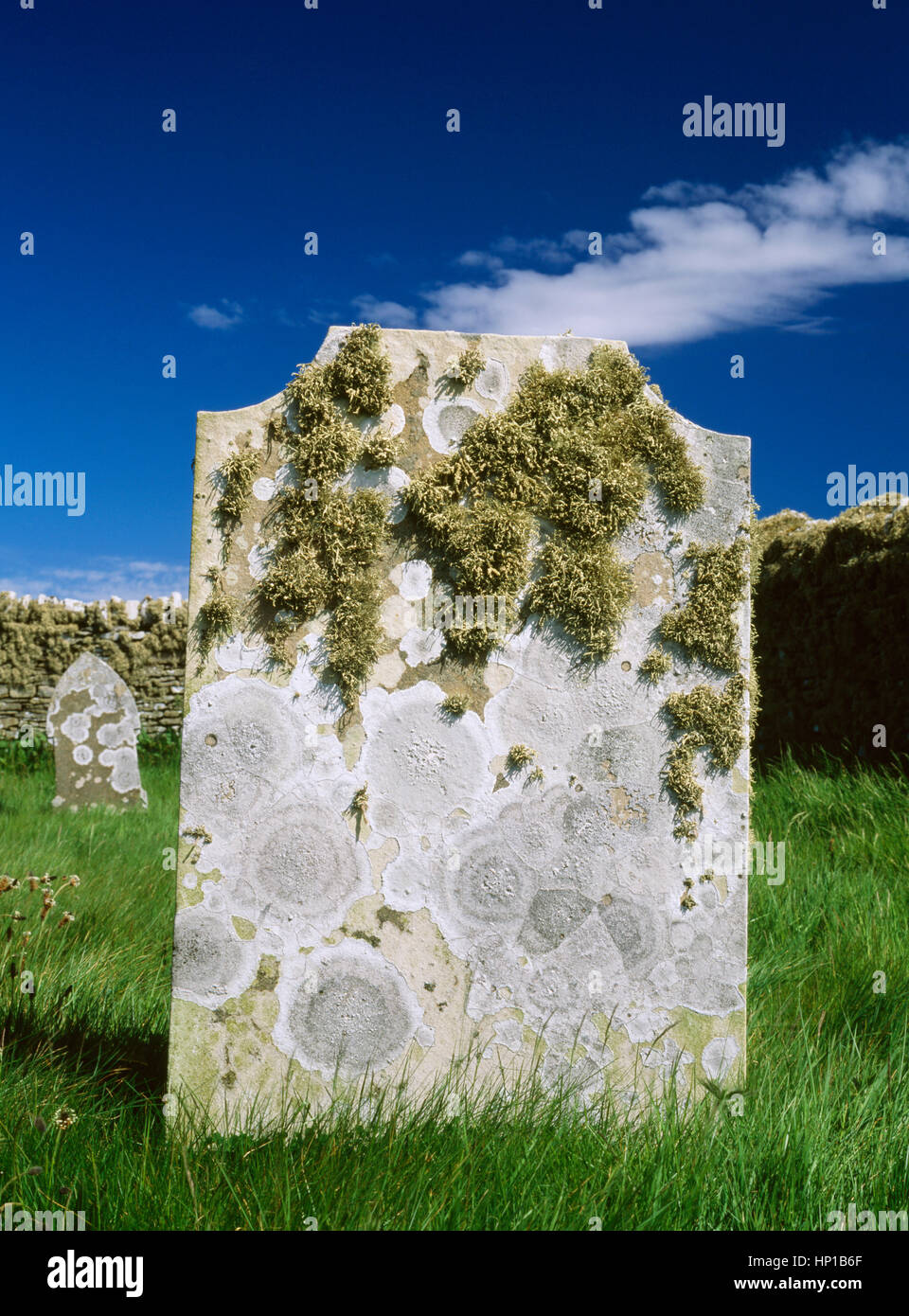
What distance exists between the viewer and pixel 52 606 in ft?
41.7

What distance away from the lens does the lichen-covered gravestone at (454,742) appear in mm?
2580

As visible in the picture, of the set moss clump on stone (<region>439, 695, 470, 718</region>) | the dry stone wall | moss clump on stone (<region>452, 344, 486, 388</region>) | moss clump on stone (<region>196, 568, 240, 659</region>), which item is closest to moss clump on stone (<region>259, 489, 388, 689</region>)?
moss clump on stone (<region>196, 568, 240, 659</region>)

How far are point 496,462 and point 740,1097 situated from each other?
6.61 feet

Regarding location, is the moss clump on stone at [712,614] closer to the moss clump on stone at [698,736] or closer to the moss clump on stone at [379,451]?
the moss clump on stone at [698,736]

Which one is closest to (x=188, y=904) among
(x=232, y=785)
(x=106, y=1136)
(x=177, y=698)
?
(x=232, y=785)

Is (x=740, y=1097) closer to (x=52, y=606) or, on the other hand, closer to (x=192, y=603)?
(x=192, y=603)

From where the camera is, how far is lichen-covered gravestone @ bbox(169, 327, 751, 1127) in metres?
2.58

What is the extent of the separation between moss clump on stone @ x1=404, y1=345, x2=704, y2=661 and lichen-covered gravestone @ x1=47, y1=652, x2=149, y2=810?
21.7ft

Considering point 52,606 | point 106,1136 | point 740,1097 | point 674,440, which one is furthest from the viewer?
point 52,606

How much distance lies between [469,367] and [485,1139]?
2.19 meters

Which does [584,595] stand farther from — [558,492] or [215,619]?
[215,619]

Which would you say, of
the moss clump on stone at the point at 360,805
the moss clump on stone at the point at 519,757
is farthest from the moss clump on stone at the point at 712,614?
the moss clump on stone at the point at 360,805

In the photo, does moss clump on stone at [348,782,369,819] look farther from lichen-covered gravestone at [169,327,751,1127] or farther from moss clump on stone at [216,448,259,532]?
moss clump on stone at [216,448,259,532]
